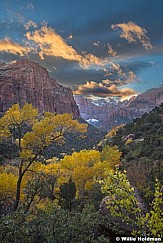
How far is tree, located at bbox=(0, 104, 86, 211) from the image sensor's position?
12078mm

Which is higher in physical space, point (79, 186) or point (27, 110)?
point (27, 110)

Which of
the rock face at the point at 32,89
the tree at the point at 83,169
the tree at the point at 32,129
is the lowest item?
the tree at the point at 83,169

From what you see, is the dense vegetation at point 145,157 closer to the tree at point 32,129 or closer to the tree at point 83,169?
the tree at point 83,169

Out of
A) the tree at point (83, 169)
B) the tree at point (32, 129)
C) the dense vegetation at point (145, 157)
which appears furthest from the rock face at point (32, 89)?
the tree at point (32, 129)

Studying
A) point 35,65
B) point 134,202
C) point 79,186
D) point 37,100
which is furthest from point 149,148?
point 35,65

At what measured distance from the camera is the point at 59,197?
19406mm

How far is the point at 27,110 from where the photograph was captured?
12.3 metres

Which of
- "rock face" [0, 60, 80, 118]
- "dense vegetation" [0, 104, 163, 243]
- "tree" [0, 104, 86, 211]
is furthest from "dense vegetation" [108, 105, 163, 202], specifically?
"rock face" [0, 60, 80, 118]

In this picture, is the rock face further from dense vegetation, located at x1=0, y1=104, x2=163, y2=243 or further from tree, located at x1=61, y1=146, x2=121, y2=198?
dense vegetation, located at x1=0, y1=104, x2=163, y2=243

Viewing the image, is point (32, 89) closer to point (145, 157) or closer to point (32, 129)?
point (145, 157)

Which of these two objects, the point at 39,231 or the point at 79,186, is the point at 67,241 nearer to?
the point at 39,231

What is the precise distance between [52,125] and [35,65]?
17461 centimetres

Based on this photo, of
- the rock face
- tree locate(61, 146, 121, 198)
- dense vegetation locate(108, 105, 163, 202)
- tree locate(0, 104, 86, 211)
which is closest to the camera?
tree locate(0, 104, 86, 211)

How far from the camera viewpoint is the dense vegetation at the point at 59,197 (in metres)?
5.25
